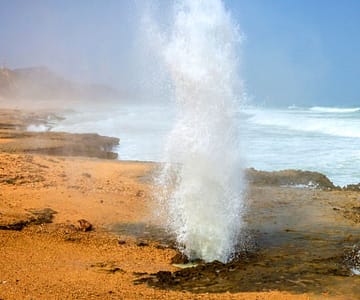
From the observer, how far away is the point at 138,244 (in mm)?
8938

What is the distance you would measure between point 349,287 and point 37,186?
823cm

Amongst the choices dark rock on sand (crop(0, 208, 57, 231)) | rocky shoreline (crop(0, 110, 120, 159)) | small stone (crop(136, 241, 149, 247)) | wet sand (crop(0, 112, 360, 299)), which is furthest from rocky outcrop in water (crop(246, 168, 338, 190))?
rocky shoreline (crop(0, 110, 120, 159))

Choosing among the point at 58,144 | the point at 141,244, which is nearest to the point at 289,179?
the point at 141,244

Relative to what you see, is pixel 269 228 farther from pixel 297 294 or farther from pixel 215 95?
pixel 297 294

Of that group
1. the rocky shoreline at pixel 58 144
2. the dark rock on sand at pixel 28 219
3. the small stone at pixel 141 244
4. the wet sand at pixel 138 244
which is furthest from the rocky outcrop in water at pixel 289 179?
the rocky shoreline at pixel 58 144

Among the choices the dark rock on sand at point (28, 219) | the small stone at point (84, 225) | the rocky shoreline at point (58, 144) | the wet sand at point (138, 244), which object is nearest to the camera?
the wet sand at point (138, 244)

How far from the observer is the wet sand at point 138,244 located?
6.46 metres

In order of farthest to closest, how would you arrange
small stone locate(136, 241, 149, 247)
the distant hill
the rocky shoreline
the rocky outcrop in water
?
1. the distant hill
2. the rocky shoreline
3. the rocky outcrop in water
4. small stone locate(136, 241, 149, 247)

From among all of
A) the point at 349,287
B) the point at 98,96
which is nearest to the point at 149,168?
the point at 349,287

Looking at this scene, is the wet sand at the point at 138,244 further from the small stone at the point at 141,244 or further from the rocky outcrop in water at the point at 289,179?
the rocky outcrop in water at the point at 289,179

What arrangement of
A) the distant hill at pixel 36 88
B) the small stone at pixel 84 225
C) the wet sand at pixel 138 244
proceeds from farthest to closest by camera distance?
1. the distant hill at pixel 36 88
2. the small stone at pixel 84 225
3. the wet sand at pixel 138 244

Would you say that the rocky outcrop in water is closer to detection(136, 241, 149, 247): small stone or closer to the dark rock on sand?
detection(136, 241, 149, 247): small stone

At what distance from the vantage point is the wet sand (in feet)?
21.2

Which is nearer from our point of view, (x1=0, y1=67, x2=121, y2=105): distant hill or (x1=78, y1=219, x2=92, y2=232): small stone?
(x1=78, y1=219, x2=92, y2=232): small stone
